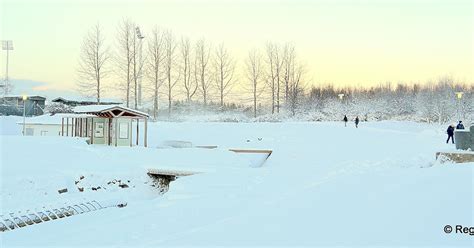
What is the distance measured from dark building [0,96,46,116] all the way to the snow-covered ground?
2334cm

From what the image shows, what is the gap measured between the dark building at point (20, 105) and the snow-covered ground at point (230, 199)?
2334 centimetres

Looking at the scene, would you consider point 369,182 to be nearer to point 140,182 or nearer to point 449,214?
point 449,214

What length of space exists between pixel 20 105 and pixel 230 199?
40.3 metres

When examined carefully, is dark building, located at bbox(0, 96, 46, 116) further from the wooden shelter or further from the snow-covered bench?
the snow-covered bench

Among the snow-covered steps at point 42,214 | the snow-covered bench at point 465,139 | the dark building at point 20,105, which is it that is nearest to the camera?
the snow-covered steps at point 42,214

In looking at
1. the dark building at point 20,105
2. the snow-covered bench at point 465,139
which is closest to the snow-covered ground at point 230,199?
the snow-covered bench at point 465,139

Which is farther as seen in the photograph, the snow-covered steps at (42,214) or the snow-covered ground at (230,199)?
the snow-covered steps at (42,214)

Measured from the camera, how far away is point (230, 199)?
11305 mm

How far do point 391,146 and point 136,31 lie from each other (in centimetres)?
3193

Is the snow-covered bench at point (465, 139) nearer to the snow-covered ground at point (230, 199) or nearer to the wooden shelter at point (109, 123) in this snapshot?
the snow-covered ground at point (230, 199)

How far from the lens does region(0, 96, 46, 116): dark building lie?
142ft

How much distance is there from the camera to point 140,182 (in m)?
18.9

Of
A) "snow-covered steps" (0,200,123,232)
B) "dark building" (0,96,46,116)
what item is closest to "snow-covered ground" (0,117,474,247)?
"snow-covered steps" (0,200,123,232)

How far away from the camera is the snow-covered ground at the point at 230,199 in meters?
7.04
